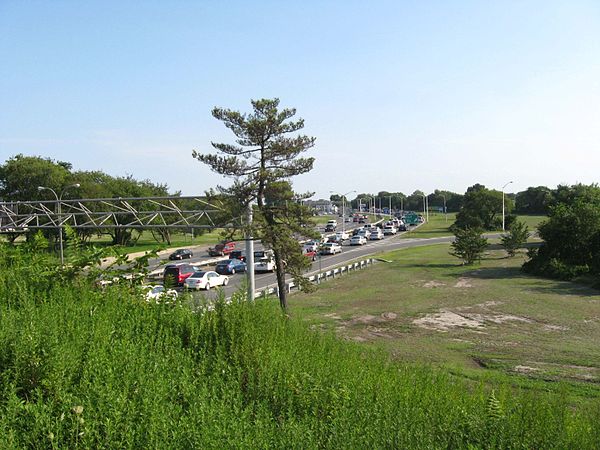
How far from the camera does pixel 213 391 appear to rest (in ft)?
16.5

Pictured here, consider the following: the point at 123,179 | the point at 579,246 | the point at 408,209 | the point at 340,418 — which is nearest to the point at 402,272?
the point at 579,246

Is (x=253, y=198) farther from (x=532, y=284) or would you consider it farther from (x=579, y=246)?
(x=579, y=246)

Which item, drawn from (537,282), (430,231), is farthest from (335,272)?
(430,231)

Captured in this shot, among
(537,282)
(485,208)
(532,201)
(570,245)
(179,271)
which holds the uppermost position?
(532,201)

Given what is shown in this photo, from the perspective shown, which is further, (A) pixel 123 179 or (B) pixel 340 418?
(A) pixel 123 179

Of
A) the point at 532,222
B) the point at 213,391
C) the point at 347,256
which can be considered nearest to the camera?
the point at 213,391

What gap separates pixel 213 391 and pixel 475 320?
60.2 ft

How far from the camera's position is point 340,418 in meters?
4.90

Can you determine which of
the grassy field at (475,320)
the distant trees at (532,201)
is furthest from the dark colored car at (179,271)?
the distant trees at (532,201)

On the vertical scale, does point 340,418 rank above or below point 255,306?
below

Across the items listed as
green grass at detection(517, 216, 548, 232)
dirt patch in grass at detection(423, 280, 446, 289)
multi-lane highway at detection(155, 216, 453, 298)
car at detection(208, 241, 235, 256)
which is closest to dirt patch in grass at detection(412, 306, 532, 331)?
dirt patch in grass at detection(423, 280, 446, 289)

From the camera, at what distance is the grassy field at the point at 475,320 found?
47.2 feet

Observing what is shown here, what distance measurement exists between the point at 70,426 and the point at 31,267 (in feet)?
15.3

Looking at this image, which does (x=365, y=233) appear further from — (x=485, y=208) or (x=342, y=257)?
(x=342, y=257)
